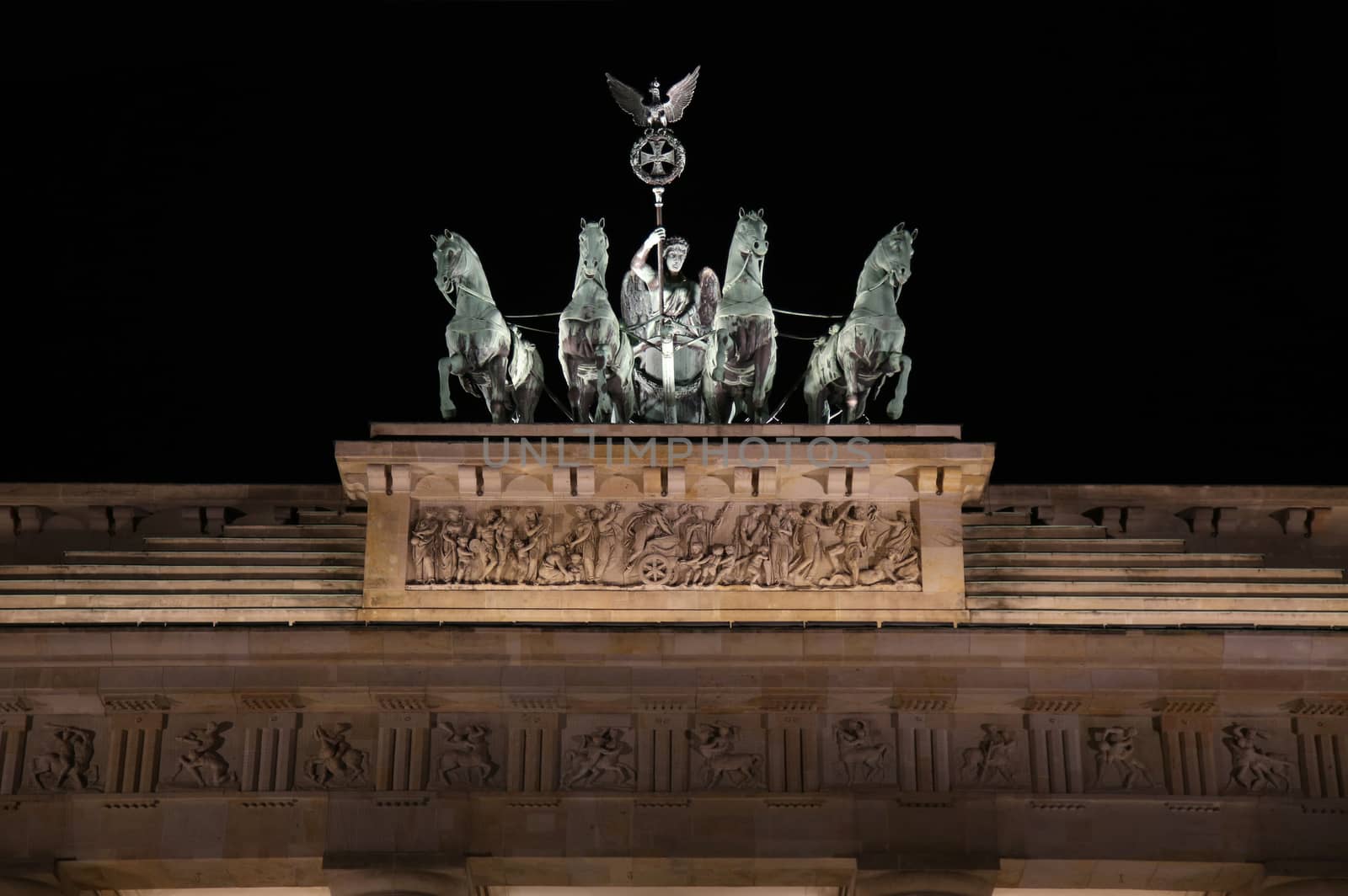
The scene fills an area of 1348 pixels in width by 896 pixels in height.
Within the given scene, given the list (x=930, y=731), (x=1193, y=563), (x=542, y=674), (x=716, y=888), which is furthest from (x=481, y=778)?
(x=1193, y=563)

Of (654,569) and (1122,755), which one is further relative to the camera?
(654,569)

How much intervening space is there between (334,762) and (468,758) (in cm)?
134

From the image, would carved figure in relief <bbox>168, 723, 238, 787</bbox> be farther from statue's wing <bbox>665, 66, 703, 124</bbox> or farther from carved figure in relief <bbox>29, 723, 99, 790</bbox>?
statue's wing <bbox>665, 66, 703, 124</bbox>

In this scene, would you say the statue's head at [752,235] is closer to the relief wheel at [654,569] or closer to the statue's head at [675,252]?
the statue's head at [675,252]

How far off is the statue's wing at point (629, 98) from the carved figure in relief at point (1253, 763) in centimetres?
1036

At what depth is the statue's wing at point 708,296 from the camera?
28.4 m

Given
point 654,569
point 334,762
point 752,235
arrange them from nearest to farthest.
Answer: point 334,762
point 654,569
point 752,235

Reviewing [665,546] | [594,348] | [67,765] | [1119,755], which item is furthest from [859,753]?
[67,765]

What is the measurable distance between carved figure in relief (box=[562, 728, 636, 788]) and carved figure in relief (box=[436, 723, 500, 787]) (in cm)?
77

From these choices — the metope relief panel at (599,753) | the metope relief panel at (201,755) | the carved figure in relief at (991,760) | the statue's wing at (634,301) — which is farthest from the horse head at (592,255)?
the carved figure in relief at (991,760)

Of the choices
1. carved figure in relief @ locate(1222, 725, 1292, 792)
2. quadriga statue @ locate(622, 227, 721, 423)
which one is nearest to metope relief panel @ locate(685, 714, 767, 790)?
quadriga statue @ locate(622, 227, 721, 423)

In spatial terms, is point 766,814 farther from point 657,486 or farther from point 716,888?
point 657,486

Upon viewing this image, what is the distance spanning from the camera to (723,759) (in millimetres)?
24328

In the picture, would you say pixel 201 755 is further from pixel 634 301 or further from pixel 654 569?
pixel 634 301
